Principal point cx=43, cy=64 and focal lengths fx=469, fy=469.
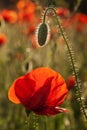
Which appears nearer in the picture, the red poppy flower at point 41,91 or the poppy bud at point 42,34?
the red poppy flower at point 41,91

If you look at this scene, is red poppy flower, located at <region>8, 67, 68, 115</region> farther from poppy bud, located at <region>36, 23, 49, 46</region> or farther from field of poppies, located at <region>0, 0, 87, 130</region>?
poppy bud, located at <region>36, 23, 49, 46</region>

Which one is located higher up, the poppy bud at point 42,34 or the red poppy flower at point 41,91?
the poppy bud at point 42,34

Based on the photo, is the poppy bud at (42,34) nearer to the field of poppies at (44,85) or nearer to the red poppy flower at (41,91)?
the field of poppies at (44,85)

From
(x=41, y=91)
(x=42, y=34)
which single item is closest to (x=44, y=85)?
(x=41, y=91)

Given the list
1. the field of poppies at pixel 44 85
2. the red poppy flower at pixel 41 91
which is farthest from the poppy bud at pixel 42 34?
the red poppy flower at pixel 41 91

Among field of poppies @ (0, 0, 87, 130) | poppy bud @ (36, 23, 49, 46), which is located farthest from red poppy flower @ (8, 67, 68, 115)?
poppy bud @ (36, 23, 49, 46)

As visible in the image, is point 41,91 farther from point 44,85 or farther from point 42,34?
point 42,34

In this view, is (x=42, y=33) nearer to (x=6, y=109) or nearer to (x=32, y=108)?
(x=32, y=108)

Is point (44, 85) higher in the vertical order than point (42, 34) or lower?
lower
